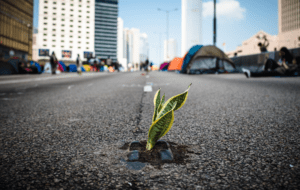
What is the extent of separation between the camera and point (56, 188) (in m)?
0.97

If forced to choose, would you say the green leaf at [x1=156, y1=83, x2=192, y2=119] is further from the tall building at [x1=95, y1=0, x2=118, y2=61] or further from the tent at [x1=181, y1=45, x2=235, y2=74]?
the tall building at [x1=95, y1=0, x2=118, y2=61]

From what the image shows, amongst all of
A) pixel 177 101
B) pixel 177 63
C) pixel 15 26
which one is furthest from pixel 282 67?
pixel 15 26

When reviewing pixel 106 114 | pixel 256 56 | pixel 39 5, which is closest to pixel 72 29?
pixel 39 5

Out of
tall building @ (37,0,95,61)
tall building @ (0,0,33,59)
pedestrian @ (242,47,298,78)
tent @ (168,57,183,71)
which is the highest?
tall building @ (37,0,95,61)

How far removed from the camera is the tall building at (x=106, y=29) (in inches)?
5846

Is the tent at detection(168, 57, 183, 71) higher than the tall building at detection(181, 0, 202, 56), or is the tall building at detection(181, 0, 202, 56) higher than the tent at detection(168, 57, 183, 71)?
the tall building at detection(181, 0, 202, 56)

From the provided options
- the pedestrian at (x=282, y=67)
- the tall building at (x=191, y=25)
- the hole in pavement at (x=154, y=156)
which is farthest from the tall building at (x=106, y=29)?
the hole in pavement at (x=154, y=156)

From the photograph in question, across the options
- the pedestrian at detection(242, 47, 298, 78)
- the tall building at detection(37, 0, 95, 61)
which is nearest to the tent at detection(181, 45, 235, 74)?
the pedestrian at detection(242, 47, 298, 78)

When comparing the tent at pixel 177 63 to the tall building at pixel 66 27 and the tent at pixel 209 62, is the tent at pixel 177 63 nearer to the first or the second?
A: the tent at pixel 209 62

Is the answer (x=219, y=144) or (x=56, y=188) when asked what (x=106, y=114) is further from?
(x=56, y=188)

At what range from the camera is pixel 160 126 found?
1261 millimetres

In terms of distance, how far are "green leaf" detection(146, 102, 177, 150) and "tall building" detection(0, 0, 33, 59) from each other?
53.4 m

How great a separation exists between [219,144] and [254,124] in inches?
32.2

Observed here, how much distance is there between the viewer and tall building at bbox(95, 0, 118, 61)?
148 meters
